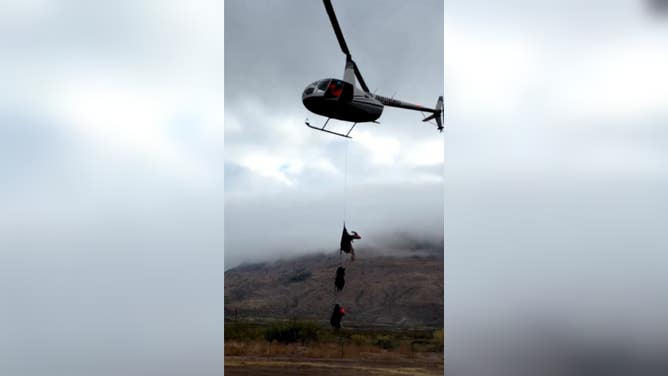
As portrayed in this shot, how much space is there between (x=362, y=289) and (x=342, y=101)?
1347 millimetres

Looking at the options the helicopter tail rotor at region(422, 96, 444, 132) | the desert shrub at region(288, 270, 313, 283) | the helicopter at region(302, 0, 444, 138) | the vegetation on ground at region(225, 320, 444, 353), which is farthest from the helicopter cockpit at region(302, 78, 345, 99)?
the vegetation on ground at region(225, 320, 444, 353)

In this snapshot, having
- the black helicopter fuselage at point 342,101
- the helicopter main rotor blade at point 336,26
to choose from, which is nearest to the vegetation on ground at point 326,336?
the black helicopter fuselage at point 342,101

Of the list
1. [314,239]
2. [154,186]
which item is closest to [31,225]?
[154,186]

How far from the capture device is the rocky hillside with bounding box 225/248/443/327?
4.45 metres

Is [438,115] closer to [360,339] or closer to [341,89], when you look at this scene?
[341,89]

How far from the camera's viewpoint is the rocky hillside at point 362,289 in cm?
445

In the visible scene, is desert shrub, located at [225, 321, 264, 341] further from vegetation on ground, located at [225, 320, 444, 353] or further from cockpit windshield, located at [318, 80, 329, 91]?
cockpit windshield, located at [318, 80, 329, 91]

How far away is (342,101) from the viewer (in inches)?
181

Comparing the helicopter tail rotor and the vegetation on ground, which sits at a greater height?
the helicopter tail rotor

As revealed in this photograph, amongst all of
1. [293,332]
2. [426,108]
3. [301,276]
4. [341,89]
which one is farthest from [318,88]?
[293,332]

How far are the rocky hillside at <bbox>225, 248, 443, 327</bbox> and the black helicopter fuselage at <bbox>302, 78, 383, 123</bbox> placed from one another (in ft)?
3.27

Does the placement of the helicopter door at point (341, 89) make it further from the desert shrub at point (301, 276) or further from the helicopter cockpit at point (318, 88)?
the desert shrub at point (301, 276)

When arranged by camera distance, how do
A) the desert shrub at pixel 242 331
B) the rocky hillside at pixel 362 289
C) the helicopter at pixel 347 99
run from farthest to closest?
1. the desert shrub at pixel 242 331
2. the helicopter at pixel 347 99
3. the rocky hillside at pixel 362 289

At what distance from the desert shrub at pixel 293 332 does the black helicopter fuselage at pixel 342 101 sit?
152 cm
